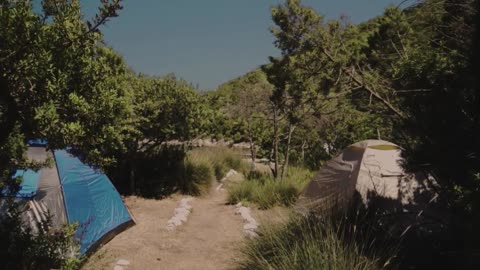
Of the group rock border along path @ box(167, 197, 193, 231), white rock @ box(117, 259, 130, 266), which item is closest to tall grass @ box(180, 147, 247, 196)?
rock border along path @ box(167, 197, 193, 231)

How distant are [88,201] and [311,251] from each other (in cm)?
471

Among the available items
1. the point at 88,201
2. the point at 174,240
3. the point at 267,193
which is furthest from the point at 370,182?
the point at 88,201

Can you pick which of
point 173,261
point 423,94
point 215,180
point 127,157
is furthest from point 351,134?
point 423,94

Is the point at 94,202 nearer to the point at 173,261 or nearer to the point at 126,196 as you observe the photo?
the point at 173,261

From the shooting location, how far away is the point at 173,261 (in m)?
6.53

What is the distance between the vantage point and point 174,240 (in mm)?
7578

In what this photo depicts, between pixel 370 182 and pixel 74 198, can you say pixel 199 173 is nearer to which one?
pixel 74 198

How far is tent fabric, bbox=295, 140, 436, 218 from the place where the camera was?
5832mm

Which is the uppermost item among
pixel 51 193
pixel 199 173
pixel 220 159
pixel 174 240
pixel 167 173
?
pixel 51 193

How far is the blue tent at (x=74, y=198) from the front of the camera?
6.10 m

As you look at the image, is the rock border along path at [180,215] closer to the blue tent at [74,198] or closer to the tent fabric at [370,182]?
the blue tent at [74,198]

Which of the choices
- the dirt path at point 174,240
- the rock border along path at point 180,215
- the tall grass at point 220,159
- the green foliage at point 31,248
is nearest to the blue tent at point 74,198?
the dirt path at point 174,240

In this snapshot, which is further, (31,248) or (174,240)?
(174,240)

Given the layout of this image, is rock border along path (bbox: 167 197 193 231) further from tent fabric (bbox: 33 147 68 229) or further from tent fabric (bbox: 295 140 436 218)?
tent fabric (bbox: 295 140 436 218)
